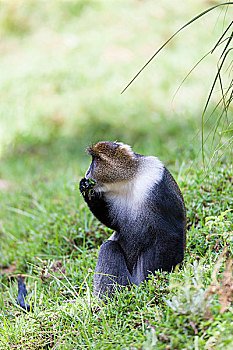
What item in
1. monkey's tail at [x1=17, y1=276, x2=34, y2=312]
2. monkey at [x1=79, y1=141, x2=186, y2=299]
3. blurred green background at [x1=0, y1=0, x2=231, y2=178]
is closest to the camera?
monkey at [x1=79, y1=141, x2=186, y2=299]

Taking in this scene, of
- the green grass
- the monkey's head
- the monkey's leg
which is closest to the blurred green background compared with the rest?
Answer: the green grass

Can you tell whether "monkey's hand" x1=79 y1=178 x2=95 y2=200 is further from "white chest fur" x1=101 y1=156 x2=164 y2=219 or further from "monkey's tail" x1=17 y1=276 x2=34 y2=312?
"monkey's tail" x1=17 y1=276 x2=34 y2=312

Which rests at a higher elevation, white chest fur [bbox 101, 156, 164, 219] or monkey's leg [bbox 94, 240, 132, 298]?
white chest fur [bbox 101, 156, 164, 219]

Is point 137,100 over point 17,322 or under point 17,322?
over

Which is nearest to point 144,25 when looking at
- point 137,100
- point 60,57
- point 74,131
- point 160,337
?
point 60,57

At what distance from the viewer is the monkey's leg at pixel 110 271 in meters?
3.10

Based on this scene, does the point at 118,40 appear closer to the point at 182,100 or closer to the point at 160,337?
the point at 182,100

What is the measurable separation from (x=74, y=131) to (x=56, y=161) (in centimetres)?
85

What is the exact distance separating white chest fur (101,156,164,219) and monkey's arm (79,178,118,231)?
42 millimetres

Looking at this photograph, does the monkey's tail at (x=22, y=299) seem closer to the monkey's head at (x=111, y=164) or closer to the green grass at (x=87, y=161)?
the green grass at (x=87, y=161)

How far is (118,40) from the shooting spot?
31.6 feet

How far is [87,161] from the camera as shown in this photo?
277 inches

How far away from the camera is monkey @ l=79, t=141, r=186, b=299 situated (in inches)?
116

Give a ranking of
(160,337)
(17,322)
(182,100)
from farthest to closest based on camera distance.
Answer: (182,100)
(17,322)
(160,337)
